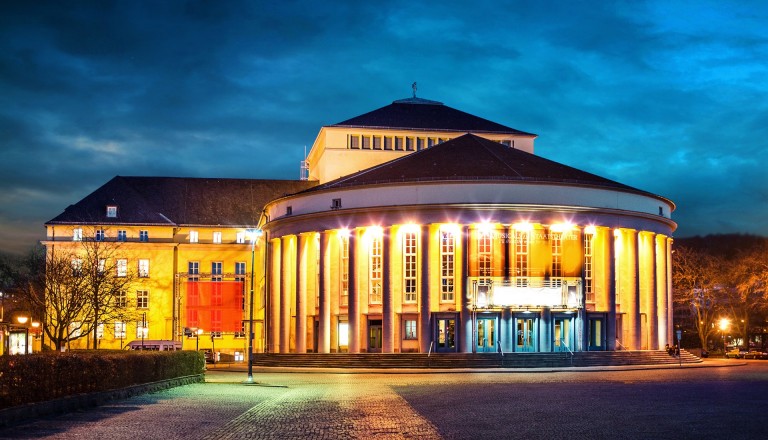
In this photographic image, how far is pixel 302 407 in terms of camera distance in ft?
102

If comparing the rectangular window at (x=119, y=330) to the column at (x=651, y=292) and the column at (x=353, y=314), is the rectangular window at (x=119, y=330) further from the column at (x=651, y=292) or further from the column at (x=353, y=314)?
the column at (x=651, y=292)

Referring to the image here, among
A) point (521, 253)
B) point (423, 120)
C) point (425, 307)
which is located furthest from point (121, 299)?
point (521, 253)

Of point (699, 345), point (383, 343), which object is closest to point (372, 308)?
point (383, 343)

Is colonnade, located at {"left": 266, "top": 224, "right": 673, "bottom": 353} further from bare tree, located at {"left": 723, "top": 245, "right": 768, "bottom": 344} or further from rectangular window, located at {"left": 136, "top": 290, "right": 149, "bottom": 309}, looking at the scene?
rectangular window, located at {"left": 136, "top": 290, "right": 149, "bottom": 309}

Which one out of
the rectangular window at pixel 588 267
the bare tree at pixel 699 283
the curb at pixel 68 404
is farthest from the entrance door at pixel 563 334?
the curb at pixel 68 404

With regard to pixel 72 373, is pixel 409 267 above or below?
above

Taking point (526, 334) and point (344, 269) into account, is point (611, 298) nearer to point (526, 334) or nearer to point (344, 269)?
point (526, 334)

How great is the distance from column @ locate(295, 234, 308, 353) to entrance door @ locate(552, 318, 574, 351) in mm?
18528

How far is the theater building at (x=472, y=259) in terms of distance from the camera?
6781cm

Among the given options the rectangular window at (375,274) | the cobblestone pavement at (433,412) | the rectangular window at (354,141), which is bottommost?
the cobblestone pavement at (433,412)

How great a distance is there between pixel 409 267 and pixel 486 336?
7.28 meters

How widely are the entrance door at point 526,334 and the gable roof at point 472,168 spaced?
9.73m

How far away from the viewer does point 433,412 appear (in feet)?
94.8

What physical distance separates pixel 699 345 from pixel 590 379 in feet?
199
